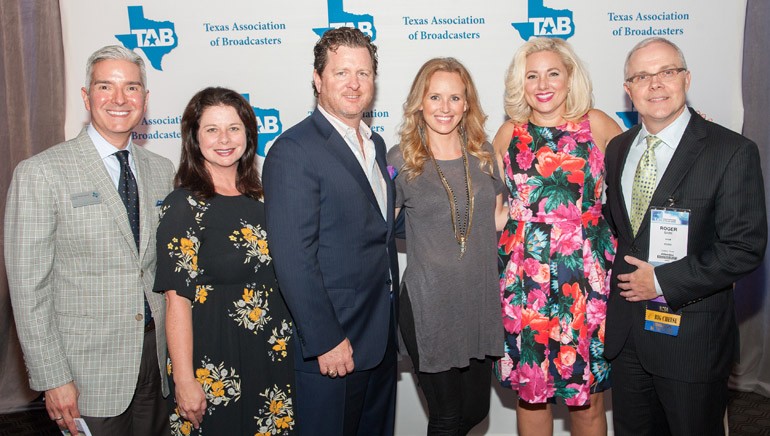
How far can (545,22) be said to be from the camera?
3.62 m

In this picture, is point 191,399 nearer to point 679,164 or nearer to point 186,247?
point 186,247

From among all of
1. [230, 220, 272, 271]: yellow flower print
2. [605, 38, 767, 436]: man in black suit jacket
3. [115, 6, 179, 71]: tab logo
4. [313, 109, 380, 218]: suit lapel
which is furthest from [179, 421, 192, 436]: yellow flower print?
[115, 6, 179, 71]: tab logo

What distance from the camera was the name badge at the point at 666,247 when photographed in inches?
85.4

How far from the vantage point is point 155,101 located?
3660 millimetres

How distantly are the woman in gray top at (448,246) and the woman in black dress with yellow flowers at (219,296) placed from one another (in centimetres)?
62

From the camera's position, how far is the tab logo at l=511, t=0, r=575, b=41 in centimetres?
362

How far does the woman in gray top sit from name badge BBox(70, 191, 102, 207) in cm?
122

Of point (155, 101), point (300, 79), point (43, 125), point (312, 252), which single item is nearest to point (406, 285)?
point (312, 252)

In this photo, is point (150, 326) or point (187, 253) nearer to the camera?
point (187, 253)

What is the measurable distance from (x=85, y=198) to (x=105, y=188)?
83 mm

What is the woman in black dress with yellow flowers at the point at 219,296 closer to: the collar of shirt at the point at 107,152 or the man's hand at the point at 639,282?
the collar of shirt at the point at 107,152

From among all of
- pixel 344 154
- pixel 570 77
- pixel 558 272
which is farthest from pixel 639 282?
pixel 344 154

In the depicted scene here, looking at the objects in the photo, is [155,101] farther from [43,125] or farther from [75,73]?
[43,125]

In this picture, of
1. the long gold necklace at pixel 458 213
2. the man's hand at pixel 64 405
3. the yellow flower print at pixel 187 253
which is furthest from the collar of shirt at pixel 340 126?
the man's hand at pixel 64 405
